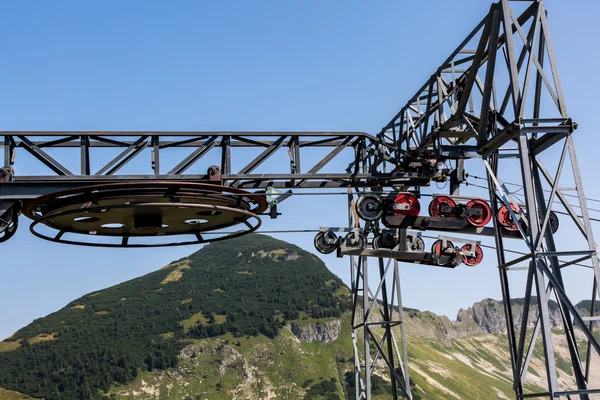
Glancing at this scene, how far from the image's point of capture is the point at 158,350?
638ft

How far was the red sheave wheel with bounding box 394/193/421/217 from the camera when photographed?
18547 mm

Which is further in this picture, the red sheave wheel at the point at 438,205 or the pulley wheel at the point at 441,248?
the pulley wheel at the point at 441,248

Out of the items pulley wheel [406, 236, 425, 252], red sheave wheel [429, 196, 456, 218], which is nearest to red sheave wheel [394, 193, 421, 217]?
red sheave wheel [429, 196, 456, 218]

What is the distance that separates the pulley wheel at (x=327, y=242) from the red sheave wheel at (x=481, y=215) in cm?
370

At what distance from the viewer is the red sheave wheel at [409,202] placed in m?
18.5

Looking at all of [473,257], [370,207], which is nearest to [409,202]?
[370,207]

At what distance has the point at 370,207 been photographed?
18.4 m

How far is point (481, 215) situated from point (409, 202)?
77.6 inches

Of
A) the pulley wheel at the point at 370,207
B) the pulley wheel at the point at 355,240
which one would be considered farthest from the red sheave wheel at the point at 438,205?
the pulley wheel at the point at 355,240

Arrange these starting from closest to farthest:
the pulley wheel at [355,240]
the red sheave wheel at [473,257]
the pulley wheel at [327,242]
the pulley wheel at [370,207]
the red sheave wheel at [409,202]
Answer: the pulley wheel at [370,207], the red sheave wheel at [409,202], the pulley wheel at [355,240], the pulley wheel at [327,242], the red sheave wheel at [473,257]

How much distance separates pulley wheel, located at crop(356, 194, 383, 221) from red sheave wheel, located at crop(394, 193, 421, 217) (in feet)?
1.54

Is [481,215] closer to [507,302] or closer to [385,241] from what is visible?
[385,241]

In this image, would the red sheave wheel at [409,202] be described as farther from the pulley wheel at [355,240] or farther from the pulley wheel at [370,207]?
the pulley wheel at [355,240]

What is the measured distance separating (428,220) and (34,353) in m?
196
